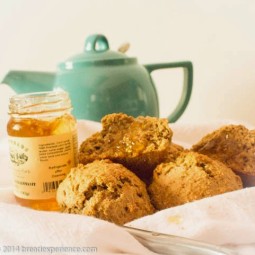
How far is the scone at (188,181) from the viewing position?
16.7 inches

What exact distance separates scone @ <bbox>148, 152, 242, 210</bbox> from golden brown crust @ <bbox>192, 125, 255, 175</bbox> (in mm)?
39

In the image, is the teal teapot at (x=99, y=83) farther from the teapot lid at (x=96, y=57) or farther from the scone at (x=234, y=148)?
the scone at (x=234, y=148)

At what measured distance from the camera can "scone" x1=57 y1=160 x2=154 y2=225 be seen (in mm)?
403

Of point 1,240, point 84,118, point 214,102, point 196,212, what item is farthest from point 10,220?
point 214,102

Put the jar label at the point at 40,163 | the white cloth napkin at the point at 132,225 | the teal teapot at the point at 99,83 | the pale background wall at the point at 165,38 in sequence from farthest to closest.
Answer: the pale background wall at the point at 165,38 → the teal teapot at the point at 99,83 → the jar label at the point at 40,163 → the white cloth napkin at the point at 132,225

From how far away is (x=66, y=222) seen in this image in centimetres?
35

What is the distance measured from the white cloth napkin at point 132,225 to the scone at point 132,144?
0.10 meters

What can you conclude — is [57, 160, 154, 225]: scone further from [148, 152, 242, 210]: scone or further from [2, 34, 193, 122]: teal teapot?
[2, 34, 193, 122]: teal teapot

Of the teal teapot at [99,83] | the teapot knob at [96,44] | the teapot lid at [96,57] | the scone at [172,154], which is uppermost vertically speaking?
the teapot knob at [96,44]

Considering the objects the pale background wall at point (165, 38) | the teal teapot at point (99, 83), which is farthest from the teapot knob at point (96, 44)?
the pale background wall at point (165, 38)

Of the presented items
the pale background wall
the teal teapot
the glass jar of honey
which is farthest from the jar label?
the pale background wall

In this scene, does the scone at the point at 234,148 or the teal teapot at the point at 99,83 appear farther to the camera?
the teal teapot at the point at 99,83

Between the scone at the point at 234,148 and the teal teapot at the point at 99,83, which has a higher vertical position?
the teal teapot at the point at 99,83

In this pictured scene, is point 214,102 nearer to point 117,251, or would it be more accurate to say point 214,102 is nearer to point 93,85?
point 93,85
